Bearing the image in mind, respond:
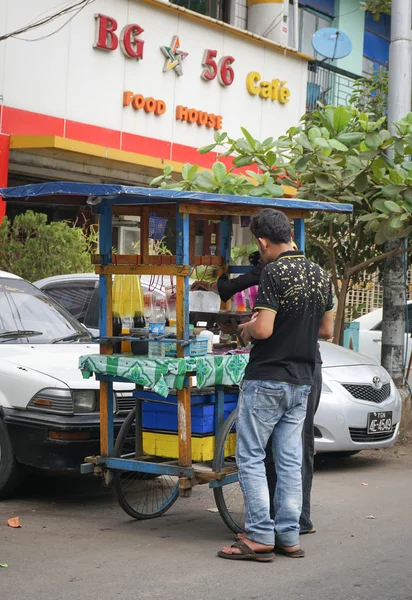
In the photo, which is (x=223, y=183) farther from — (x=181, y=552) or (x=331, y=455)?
(x=181, y=552)

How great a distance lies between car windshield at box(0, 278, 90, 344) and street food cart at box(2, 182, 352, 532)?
144 centimetres

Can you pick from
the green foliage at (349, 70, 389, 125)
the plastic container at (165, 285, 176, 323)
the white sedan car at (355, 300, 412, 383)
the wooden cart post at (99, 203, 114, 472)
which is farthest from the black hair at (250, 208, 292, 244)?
the green foliage at (349, 70, 389, 125)

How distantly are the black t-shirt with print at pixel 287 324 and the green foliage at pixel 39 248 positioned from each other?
6.27 meters

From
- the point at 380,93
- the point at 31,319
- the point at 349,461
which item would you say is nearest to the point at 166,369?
the point at 31,319

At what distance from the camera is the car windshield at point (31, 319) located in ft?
26.0

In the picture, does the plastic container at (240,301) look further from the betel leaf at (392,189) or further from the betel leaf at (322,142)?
the betel leaf at (392,189)

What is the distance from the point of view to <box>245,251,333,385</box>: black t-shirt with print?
5.64m

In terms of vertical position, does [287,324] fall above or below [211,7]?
below

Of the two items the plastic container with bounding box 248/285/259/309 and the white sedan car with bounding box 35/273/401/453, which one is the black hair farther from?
the white sedan car with bounding box 35/273/401/453

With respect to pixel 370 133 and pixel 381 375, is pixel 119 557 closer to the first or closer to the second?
pixel 381 375

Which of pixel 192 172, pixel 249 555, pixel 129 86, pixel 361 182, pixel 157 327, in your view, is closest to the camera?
pixel 249 555

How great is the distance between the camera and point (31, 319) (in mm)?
8203

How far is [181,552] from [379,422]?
3.63 metres

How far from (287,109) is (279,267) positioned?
45.3 ft
